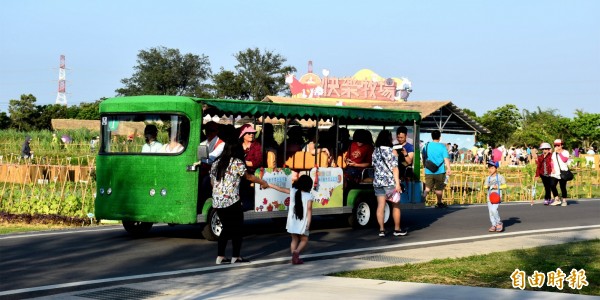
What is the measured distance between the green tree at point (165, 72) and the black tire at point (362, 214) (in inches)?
3826

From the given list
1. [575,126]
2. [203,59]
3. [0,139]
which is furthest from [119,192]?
[203,59]

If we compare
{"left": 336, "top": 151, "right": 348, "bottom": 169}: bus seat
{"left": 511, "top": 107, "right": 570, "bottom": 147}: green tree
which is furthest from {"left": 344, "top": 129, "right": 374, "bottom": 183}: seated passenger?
{"left": 511, "top": 107, "right": 570, "bottom": 147}: green tree

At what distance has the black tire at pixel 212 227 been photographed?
647 inches

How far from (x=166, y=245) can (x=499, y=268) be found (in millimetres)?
5480

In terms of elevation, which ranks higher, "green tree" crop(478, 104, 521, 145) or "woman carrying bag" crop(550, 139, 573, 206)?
"green tree" crop(478, 104, 521, 145)

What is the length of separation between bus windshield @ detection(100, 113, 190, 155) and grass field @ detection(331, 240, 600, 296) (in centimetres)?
449

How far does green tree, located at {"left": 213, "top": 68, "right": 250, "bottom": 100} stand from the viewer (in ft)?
342

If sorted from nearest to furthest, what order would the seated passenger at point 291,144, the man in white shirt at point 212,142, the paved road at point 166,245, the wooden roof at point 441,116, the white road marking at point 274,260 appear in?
the white road marking at point 274,260 → the paved road at point 166,245 → the man in white shirt at point 212,142 → the seated passenger at point 291,144 → the wooden roof at point 441,116

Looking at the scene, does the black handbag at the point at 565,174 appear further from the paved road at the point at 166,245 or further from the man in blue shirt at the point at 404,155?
the man in blue shirt at the point at 404,155

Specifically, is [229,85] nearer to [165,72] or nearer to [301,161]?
[165,72]

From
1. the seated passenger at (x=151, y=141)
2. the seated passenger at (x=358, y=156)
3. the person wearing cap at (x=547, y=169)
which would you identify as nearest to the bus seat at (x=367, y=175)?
the seated passenger at (x=358, y=156)

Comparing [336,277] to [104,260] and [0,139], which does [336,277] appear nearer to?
[104,260]

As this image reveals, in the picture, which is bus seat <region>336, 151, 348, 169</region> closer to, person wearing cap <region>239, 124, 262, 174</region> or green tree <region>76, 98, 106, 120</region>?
person wearing cap <region>239, 124, 262, 174</region>

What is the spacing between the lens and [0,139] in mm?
56406
